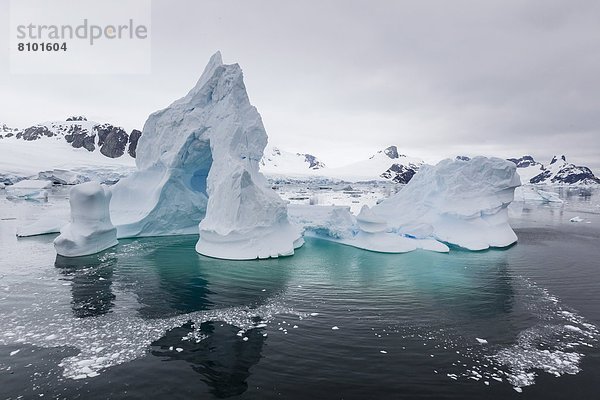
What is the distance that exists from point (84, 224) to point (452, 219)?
1991cm

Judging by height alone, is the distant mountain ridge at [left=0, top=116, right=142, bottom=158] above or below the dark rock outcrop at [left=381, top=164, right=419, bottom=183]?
above

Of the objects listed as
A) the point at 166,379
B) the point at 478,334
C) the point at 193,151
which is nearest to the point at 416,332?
the point at 478,334

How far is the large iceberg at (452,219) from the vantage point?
19.8 metres

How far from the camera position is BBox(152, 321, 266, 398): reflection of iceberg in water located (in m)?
6.48

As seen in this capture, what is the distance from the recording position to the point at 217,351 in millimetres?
7547

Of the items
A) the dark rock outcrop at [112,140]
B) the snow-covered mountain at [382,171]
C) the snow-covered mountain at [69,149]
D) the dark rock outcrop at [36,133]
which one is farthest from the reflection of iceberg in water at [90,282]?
the dark rock outcrop at [36,133]

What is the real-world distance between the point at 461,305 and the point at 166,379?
8328 mm

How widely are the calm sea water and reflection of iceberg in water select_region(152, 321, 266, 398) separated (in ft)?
0.13

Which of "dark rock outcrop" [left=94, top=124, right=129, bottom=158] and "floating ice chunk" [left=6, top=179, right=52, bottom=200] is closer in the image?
"floating ice chunk" [left=6, top=179, right=52, bottom=200]

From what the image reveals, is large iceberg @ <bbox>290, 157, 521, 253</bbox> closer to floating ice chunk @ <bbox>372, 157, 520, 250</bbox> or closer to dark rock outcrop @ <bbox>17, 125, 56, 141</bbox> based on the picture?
floating ice chunk @ <bbox>372, 157, 520, 250</bbox>

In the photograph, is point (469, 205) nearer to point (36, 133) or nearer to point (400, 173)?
point (400, 173)

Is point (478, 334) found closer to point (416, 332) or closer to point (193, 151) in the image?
point (416, 332)

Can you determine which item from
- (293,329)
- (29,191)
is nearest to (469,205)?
(293,329)

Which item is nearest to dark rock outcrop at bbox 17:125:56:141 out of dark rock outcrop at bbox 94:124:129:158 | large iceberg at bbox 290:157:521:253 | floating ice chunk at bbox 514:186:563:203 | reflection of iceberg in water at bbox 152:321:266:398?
dark rock outcrop at bbox 94:124:129:158
